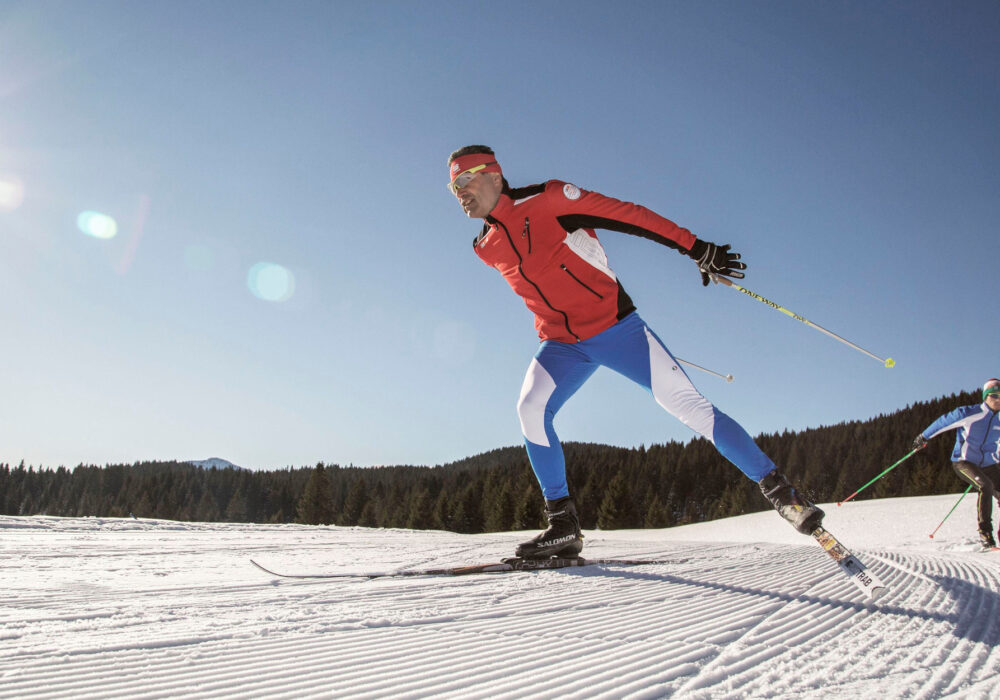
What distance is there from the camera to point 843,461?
188 ft

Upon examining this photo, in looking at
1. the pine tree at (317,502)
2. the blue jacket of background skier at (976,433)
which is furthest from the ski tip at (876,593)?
the pine tree at (317,502)

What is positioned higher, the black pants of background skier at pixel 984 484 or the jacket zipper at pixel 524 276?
the jacket zipper at pixel 524 276

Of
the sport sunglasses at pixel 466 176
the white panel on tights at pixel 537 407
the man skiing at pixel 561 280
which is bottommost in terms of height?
the white panel on tights at pixel 537 407

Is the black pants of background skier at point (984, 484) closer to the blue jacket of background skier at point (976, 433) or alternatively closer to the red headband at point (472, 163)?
the blue jacket of background skier at point (976, 433)

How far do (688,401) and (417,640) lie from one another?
6.27 feet

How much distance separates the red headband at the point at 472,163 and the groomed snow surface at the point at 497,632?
220 cm

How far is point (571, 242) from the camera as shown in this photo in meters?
3.11

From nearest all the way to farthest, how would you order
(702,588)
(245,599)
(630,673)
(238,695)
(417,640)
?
(238,695), (630,673), (417,640), (245,599), (702,588)

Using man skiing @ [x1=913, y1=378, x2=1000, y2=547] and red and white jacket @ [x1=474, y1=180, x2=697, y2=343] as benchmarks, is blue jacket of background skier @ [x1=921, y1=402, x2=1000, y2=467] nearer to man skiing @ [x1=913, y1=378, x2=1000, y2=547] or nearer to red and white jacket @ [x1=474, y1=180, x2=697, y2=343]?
man skiing @ [x1=913, y1=378, x2=1000, y2=547]

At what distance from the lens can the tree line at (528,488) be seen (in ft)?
139

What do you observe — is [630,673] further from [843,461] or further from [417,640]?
[843,461]

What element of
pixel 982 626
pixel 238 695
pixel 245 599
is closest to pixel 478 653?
pixel 238 695

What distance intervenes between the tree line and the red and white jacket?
3597 centimetres

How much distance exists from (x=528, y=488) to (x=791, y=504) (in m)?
37.9
